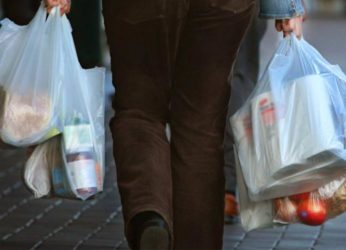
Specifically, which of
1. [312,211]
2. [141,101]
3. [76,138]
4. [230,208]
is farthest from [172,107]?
[230,208]

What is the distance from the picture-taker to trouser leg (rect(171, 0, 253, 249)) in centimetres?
427

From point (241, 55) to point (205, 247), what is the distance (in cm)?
145

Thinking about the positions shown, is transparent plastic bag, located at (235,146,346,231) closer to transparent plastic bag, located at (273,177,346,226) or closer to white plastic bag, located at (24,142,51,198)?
transparent plastic bag, located at (273,177,346,226)

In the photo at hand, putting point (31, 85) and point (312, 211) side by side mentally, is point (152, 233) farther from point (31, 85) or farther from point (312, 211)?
point (31, 85)

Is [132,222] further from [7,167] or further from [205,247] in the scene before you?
[7,167]

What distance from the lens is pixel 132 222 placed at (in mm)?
4223

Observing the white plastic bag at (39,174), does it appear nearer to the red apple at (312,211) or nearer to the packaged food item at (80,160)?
the packaged food item at (80,160)

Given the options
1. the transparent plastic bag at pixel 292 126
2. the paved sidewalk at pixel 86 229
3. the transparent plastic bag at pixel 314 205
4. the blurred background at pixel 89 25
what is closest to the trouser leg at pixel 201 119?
the transparent plastic bag at pixel 292 126

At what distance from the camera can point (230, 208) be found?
5789 millimetres

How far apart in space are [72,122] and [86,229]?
55.5 inches

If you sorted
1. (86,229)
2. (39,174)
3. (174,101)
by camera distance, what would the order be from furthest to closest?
(86,229) → (39,174) → (174,101)

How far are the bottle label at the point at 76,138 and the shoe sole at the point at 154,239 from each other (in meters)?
0.50

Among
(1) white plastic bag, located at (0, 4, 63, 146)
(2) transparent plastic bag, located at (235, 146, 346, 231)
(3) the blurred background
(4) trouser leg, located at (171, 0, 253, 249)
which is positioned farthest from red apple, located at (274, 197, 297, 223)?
(3) the blurred background

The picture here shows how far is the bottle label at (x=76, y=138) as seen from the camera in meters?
4.43
